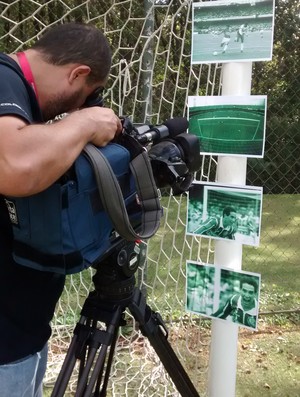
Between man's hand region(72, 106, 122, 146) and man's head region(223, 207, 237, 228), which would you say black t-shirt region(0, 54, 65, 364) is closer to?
man's hand region(72, 106, 122, 146)

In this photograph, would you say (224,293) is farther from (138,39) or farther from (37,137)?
(138,39)

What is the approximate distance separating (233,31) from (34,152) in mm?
986

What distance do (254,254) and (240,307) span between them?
3.46 m

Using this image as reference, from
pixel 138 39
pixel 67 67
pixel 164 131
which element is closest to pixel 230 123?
pixel 164 131

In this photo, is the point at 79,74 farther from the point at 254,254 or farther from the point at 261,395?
the point at 254,254

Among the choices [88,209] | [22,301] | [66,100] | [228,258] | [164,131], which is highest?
[66,100]

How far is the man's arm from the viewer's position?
0.96 m

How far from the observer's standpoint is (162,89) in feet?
8.74

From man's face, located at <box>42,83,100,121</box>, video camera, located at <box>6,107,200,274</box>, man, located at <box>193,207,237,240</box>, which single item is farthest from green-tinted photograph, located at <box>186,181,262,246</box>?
man's face, located at <box>42,83,100,121</box>

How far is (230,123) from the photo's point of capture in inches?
67.9

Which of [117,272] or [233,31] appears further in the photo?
[233,31]

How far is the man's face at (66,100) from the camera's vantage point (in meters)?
1.21

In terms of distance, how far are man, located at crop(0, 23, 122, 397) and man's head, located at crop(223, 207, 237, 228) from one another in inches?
26.9

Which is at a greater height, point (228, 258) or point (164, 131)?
point (164, 131)
